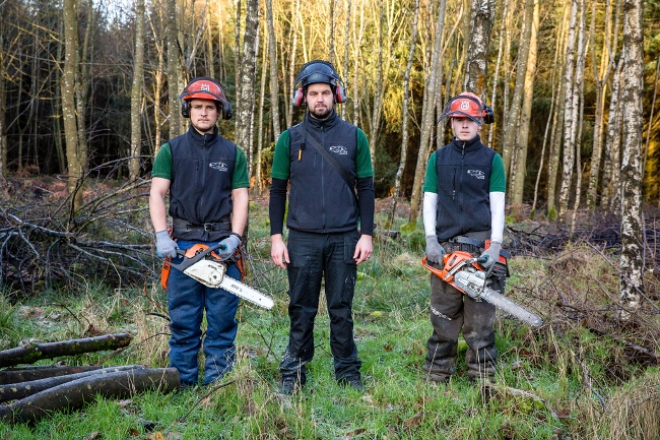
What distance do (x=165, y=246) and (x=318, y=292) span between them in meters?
1.14

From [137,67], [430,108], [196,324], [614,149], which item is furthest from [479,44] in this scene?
[614,149]

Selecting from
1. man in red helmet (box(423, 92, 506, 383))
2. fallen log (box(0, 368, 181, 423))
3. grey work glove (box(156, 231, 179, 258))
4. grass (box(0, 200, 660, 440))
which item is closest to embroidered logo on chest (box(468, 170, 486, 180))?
man in red helmet (box(423, 92, 506, 383))

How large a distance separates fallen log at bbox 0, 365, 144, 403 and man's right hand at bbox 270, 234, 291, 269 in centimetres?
136

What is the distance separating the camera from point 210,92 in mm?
3678

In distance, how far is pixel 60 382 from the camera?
341 centimetres

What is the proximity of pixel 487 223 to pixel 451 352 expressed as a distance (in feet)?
3.46

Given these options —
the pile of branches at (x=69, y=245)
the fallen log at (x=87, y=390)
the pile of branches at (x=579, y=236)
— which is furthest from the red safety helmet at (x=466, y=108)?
the pile of branches at (x=579, y=236)

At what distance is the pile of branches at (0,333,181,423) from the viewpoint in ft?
10.3

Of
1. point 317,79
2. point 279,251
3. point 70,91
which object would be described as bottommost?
point 279,251

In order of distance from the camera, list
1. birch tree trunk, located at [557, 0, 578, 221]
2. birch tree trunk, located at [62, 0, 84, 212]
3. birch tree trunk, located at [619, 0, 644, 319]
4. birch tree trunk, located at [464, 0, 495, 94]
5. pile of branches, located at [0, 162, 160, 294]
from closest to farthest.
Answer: birch tree trunk, located at [619, 0, 644, 319] → pile of branches, located at [0, 162, 160, 294] → birch tree trunk, located at [464, 0, 495, 94] → birch tree trunk, located at [62, 0, 84, 212] → birch tree trunk, located at [557, 0, 578, 221]

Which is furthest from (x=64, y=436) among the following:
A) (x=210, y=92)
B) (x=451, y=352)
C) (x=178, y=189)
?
(x=451, y=352)

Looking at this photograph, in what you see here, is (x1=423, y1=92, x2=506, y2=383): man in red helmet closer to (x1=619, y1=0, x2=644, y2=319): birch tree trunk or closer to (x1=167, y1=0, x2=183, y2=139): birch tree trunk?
(x1=619, y1=0, x2=644, y2=319): birch tree trunk

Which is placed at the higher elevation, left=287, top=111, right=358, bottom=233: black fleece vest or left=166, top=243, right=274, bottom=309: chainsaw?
left=287, top=111, right=358, bottom=233: black fleece vest

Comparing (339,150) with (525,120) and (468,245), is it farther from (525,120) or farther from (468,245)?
(525,120)
